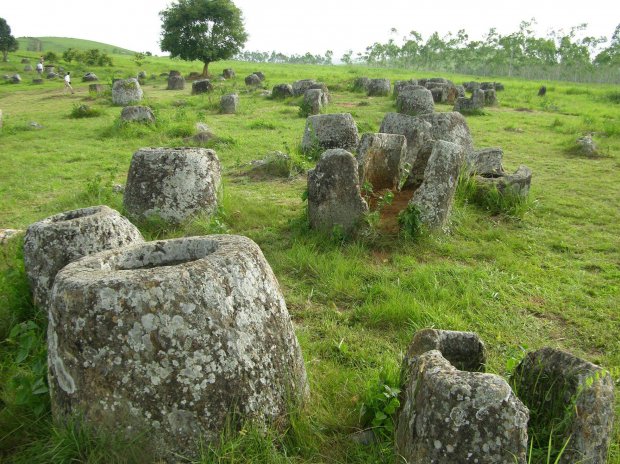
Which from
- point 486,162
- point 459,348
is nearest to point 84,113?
point 486,162

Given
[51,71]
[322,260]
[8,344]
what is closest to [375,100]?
[322,260]

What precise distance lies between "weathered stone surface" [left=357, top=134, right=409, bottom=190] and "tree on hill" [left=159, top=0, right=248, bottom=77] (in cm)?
3380

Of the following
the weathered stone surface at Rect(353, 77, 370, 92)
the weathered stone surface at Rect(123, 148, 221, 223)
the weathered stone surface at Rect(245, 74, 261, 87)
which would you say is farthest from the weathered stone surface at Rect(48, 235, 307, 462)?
the weathered stone surface at Rect(245, 74, 261, 87)

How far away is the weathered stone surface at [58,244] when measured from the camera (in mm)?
4387

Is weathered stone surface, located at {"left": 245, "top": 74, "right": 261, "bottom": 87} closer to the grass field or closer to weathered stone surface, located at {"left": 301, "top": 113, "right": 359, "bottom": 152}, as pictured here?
the grass field

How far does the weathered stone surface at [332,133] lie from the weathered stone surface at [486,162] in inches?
118

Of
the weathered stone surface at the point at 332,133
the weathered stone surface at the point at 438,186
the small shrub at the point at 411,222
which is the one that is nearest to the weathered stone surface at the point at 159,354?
the small shrub at the point at 411,222

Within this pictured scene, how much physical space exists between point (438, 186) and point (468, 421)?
16.3 feet

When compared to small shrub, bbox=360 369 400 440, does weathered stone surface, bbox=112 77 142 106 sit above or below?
above

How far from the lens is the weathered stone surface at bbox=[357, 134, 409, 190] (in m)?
8.05

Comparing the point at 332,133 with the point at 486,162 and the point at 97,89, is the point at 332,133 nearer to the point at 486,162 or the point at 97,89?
the point at 486,162

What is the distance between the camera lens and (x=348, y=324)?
16.2 ft

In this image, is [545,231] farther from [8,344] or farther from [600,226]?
[8,344]

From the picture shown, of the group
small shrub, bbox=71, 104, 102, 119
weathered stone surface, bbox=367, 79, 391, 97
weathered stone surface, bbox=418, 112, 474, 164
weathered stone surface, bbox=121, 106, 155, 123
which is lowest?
small shrub, bbox=71, 104, 102, 119
